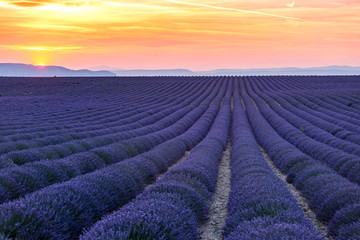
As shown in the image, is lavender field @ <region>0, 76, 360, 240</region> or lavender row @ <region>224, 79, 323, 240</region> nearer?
lavender row @ <region>224, 79, 323, 240</region>

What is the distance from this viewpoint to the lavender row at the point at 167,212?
379 cm

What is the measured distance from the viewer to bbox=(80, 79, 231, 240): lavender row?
379 cm

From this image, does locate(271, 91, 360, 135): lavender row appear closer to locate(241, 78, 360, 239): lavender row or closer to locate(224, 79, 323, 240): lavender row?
locate(241, 78, 360, 239): lavender row

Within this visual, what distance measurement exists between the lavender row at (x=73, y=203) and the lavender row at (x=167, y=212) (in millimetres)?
696

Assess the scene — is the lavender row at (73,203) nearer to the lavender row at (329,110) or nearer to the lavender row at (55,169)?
the lavender row at (55,169)

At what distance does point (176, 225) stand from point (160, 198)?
0.98 m

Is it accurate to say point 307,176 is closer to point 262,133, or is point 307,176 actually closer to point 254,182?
point 254,182

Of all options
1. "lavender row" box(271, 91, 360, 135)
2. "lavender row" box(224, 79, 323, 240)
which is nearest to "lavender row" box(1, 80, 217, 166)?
"lavender row" box(224, 79, 323, 240)

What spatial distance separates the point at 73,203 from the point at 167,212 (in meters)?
→ 1.55

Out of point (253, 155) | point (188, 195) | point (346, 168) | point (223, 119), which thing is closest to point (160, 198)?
point (188, 195)

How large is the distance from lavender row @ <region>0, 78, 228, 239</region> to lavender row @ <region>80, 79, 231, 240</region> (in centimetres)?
70

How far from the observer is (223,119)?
21.3 metres

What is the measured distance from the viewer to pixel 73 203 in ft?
17.5

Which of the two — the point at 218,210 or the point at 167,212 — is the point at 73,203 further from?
the point at 218,210
